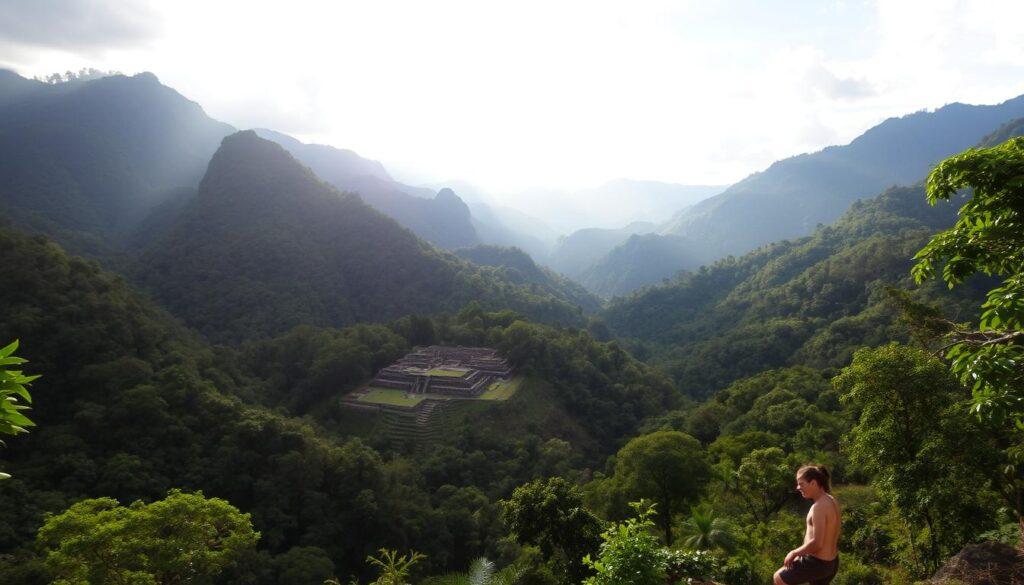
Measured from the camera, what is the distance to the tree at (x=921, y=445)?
8.55m

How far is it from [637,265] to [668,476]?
5425 inches

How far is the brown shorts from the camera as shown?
4.27 meters

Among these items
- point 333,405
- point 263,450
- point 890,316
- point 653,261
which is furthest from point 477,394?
point 653,261

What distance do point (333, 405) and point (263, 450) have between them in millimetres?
13455

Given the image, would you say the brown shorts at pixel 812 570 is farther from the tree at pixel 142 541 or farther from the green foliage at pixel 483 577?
the tree at pixel 142 541

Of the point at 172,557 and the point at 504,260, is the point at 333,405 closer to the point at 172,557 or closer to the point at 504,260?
the point at 172,557

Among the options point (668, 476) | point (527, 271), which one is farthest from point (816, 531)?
point (527, 271)

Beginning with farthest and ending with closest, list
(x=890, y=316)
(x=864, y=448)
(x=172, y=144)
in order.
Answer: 1. (x=172, y=144)
2. (x=890, y=316)
3. (x=864, y=448)

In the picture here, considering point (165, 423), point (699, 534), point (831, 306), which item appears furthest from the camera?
point (831, 306)

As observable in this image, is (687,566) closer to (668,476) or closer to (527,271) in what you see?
(668,476)

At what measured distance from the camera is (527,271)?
110 m

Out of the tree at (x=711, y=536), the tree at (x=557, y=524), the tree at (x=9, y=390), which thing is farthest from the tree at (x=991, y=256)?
the tree at (x=557, y=524)

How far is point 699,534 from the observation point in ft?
42.7

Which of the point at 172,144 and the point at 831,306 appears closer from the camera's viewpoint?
the point at 831,306
